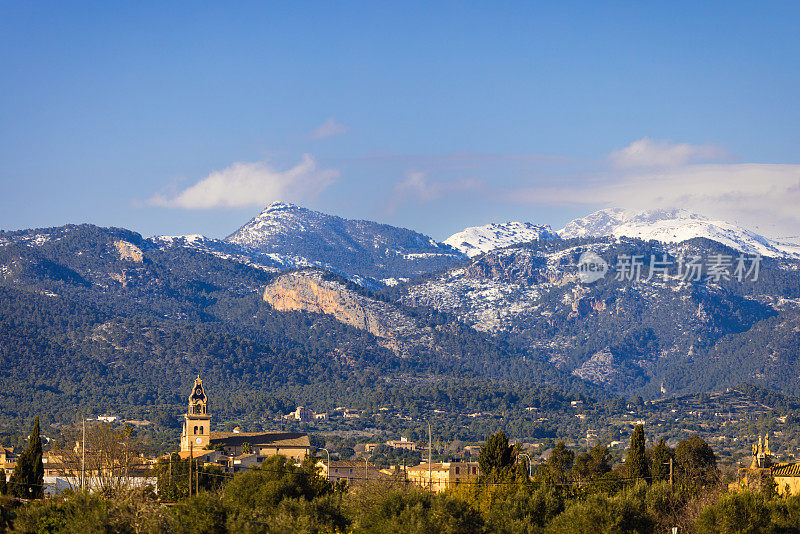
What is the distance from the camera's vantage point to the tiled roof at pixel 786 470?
130 m

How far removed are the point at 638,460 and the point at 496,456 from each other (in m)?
13.2

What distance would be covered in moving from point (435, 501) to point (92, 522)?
20362 mm

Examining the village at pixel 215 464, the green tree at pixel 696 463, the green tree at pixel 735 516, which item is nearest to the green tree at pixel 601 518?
the green tree at pixel 735 516

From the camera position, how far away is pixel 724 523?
81.2m

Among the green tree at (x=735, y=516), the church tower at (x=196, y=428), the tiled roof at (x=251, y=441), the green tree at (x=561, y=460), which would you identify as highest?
the church tower at (x=196, y=428)

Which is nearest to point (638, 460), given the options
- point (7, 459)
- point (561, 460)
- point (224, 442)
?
point (561, 460)

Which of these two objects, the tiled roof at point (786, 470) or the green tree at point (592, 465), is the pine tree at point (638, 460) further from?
the tiled roof at point (786, 470)

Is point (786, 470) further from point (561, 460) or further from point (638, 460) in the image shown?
point (561, 460)

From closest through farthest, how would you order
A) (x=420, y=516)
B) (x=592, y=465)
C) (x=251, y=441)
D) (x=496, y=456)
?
1. (x=420, y=516)
2. (x=496, y=456)
3. (x=592, y=465)
4. (x=251, y=441)

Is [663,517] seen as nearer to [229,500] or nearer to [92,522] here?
[229,500]

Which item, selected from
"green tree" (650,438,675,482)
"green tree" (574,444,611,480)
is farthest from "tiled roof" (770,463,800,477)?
"green tree" (574,444,611,480)

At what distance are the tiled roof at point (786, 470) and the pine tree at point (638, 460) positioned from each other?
15957 mm

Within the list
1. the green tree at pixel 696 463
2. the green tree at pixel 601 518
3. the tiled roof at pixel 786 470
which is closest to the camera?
the green tree at pixel 601 518

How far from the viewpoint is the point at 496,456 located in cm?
12000
